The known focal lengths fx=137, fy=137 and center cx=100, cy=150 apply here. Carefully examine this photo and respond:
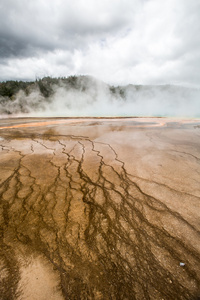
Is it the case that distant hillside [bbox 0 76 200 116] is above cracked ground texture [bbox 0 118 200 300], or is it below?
above

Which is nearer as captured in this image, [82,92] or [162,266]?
[162,266]

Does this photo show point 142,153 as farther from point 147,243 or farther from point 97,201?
point 147,243

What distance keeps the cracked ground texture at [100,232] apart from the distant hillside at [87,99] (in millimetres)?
21929

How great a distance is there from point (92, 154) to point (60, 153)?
1.14 m

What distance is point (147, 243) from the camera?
1745mm

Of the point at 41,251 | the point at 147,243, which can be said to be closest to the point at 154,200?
the point at 147,243

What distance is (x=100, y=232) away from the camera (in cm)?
190

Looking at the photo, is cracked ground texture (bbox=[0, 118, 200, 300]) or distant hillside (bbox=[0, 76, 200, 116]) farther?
distant hillside (bbox=[0, 76, 200, 116])

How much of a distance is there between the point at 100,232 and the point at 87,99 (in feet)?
114

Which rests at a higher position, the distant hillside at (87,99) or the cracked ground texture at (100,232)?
the distant hillside at (87,99)

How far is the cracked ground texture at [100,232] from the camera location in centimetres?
137

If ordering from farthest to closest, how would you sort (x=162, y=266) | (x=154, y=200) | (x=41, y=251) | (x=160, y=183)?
(x=160, y=183) < (x=154, y=200) < (x=41, y=251) < (x=162, y=266)

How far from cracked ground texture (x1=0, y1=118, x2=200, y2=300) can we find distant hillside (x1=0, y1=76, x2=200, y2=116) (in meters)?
21.9

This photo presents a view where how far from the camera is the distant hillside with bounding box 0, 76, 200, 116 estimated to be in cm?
2608
